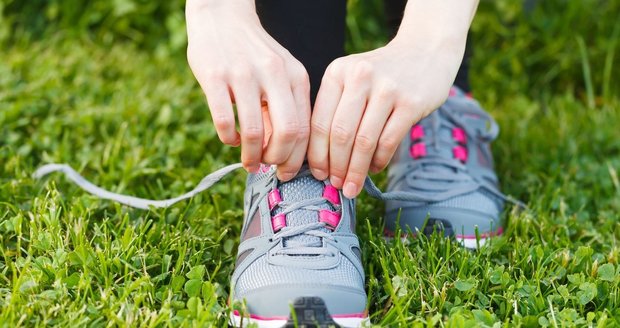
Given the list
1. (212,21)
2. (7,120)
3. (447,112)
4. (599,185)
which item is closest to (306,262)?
(212,21)

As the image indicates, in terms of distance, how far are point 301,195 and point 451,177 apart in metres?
0.44

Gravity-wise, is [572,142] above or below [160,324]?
above

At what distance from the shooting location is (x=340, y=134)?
4.16 feet

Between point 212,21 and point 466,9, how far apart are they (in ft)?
1.50

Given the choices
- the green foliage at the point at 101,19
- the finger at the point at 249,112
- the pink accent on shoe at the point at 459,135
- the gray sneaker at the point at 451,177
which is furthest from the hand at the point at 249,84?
the green foliage at the point at 101,19

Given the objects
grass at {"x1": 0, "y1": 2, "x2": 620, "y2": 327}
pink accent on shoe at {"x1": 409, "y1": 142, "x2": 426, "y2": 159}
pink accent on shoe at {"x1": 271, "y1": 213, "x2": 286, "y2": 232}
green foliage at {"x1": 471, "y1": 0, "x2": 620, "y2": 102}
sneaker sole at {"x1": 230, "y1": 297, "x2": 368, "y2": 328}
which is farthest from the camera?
green foliage at {"x1": 471, "y1": 0, "x2": 620, "y2": 102}

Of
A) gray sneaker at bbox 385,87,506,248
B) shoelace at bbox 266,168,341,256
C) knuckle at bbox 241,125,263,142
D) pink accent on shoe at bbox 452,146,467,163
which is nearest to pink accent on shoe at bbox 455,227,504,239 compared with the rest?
gray sneaker at bbox 385,87,506,248

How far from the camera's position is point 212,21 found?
1304 mm

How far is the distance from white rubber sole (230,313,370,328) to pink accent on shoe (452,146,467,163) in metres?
0.64

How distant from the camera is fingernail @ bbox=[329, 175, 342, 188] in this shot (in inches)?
54.5

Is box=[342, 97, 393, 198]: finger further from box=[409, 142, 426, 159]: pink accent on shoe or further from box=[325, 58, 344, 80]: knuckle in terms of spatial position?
box=[409, 142, 426, 159]: pink accent on shoe

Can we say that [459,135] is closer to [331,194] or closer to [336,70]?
[331,194]

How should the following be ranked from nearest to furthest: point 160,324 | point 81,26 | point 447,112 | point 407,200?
point 160,324 < point 407,200 < point 447,112 < point 81,26

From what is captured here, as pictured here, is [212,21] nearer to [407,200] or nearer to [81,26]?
[407,200]
